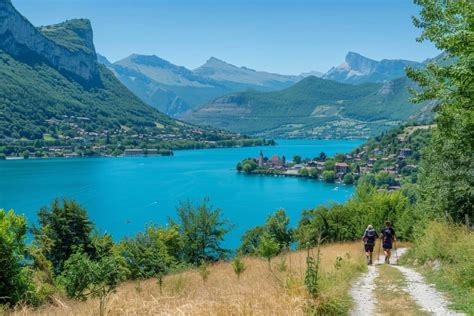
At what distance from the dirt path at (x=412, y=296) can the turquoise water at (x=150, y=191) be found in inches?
1832

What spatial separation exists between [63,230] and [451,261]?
864 inches

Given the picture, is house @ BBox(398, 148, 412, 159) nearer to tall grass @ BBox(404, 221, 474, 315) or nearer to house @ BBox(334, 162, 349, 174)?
house @ BBox(334, 162, 349, 174)

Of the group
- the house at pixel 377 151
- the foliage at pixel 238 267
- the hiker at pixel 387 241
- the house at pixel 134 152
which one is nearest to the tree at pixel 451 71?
the hiker at pixel 387 241

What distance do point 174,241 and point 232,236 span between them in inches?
1158

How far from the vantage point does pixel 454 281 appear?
8391 millimetres

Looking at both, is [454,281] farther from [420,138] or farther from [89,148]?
[89,148]

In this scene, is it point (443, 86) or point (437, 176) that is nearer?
point (443, 86)

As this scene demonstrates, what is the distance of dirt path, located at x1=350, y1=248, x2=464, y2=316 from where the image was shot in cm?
702

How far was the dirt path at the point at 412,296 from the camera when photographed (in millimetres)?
7020

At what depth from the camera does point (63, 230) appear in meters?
26.7

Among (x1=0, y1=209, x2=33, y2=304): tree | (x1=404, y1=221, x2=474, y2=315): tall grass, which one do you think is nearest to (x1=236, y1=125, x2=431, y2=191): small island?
(x1=404, y1=221, x2=474, y2=315): tall grass

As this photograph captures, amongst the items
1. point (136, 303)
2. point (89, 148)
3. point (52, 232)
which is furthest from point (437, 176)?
point (89, 148)

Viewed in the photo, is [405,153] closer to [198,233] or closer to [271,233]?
[271,233]

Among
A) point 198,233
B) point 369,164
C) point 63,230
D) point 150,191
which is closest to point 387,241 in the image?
point 198,233
